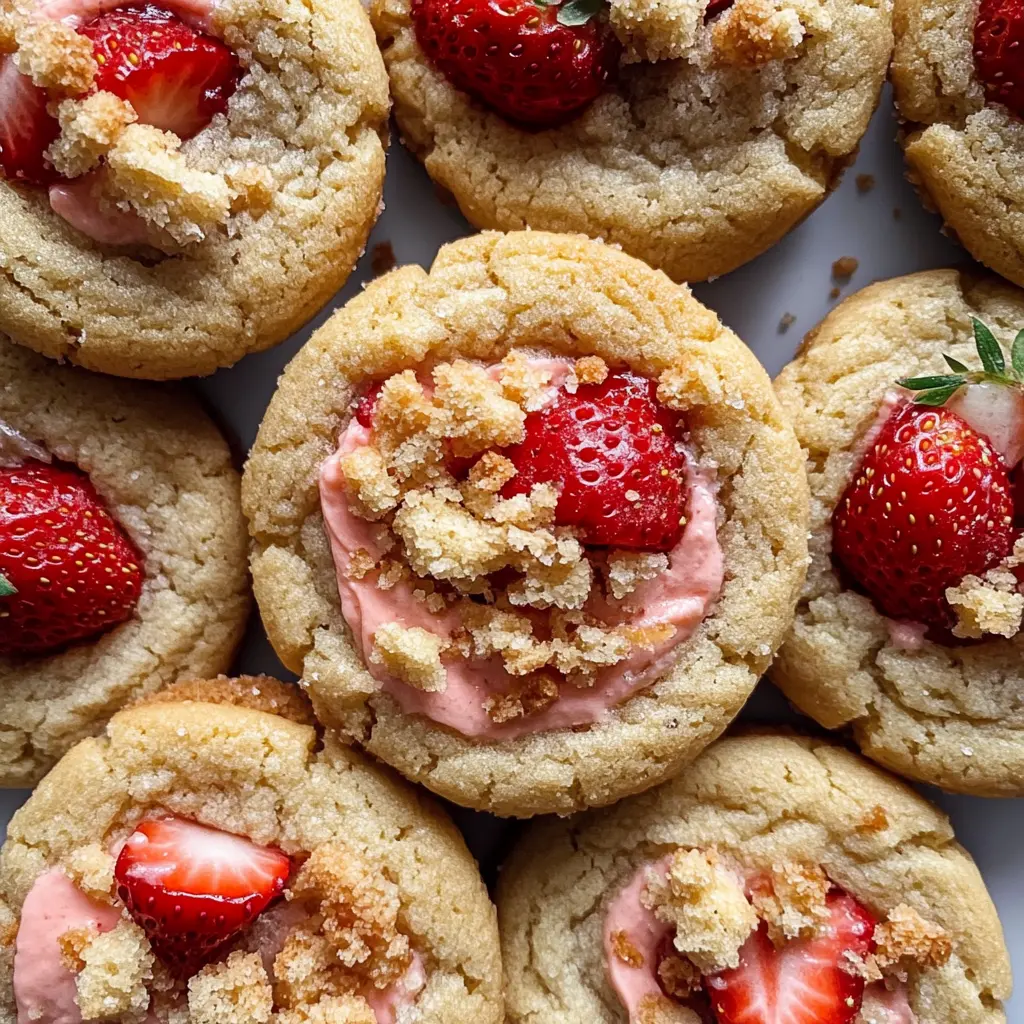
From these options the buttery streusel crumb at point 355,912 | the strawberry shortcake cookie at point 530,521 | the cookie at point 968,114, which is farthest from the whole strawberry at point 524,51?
the buttery streusel crumb at point 355,912

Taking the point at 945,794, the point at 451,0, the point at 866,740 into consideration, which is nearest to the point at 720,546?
the point at 866,740

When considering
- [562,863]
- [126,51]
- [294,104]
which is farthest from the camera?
[562,863]

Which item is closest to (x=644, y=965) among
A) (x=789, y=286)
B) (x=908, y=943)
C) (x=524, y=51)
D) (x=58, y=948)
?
(x=908, y=943)

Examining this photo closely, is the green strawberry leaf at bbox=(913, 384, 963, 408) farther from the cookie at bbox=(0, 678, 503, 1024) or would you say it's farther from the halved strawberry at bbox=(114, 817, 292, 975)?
the halved strawberry at bbox=(114, 817, 292, 975)

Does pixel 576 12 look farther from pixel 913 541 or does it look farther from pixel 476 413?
pixel 913 541

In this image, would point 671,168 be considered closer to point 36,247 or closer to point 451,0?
point 451,0

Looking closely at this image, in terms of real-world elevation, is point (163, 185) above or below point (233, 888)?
above
